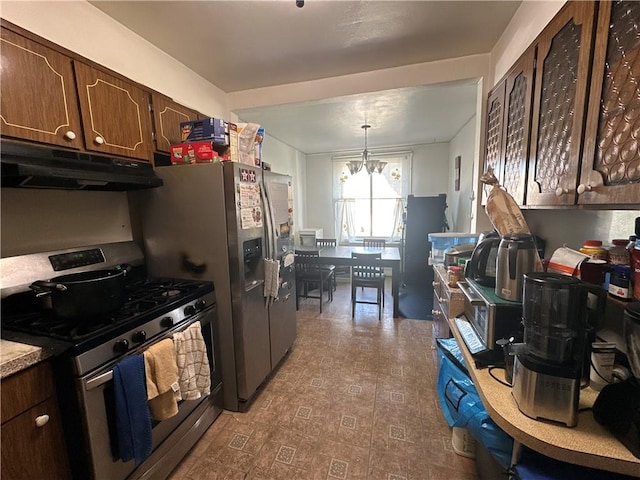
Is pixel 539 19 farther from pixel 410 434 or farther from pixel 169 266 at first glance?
pixel 169 266

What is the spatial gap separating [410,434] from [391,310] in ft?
6.73

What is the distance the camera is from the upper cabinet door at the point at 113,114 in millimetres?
1404

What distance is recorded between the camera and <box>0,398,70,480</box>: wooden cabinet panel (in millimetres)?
900

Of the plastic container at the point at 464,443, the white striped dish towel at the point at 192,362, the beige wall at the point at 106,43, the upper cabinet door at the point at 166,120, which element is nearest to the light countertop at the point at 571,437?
the plastic container at the point at 464,443

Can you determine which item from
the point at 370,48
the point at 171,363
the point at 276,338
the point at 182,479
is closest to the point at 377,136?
the point at 370,48

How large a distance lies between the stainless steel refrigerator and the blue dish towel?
643mm

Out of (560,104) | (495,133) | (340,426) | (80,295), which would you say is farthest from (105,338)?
(495,133)

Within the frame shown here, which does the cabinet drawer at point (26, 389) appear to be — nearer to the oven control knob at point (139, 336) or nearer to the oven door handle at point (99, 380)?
the oven door handle at point (99, 380)

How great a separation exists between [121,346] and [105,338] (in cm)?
8

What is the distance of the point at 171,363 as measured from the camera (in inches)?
51.5

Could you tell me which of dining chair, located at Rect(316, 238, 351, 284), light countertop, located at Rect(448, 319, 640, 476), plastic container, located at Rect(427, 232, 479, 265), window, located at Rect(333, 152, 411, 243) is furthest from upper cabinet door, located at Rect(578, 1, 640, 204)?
window, located at Rect(333, 152, 411, 243)

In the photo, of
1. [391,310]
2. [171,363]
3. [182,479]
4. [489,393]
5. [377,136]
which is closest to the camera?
[489,393]

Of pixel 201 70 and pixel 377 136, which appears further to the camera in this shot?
pixel 377 136

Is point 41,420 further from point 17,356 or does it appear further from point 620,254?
point 620,254
